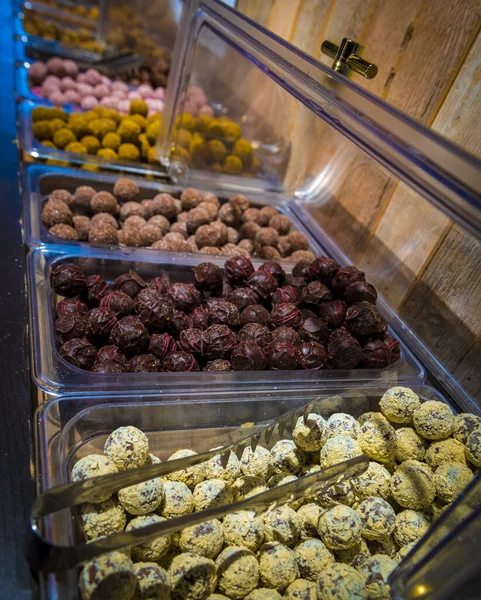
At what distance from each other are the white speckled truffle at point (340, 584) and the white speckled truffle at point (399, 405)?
0.45m

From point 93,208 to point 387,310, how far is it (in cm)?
122

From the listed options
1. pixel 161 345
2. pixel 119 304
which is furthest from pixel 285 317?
pixel 119 304

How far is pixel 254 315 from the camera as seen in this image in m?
1.50

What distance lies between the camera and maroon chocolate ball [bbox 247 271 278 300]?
161 cm

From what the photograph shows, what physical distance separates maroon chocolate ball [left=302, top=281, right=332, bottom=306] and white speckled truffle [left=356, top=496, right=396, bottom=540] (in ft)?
2.37

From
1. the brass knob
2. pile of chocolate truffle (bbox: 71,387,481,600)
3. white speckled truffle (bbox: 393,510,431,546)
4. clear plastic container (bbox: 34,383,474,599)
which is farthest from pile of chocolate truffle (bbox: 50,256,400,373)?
the brass knob

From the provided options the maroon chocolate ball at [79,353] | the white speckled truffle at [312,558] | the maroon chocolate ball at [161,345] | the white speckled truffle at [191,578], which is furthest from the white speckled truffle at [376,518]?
the maroon chocolate ball at [79,353]

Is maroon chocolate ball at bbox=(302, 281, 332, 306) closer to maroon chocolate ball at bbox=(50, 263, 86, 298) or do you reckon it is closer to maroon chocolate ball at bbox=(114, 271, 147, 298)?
maroon chocolate ball at bbox=(114, 271, 147, 298)

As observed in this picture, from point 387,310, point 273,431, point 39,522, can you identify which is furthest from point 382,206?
point 39,522

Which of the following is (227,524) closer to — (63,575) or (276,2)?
(63,575)

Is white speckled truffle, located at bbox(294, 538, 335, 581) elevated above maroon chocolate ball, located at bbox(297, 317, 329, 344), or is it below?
below

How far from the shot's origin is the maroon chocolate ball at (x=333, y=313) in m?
1.56

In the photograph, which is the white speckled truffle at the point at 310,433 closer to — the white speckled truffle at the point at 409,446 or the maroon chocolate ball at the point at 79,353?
the white speckled truffle at the point at 409,446

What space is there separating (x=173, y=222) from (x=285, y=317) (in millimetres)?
838
